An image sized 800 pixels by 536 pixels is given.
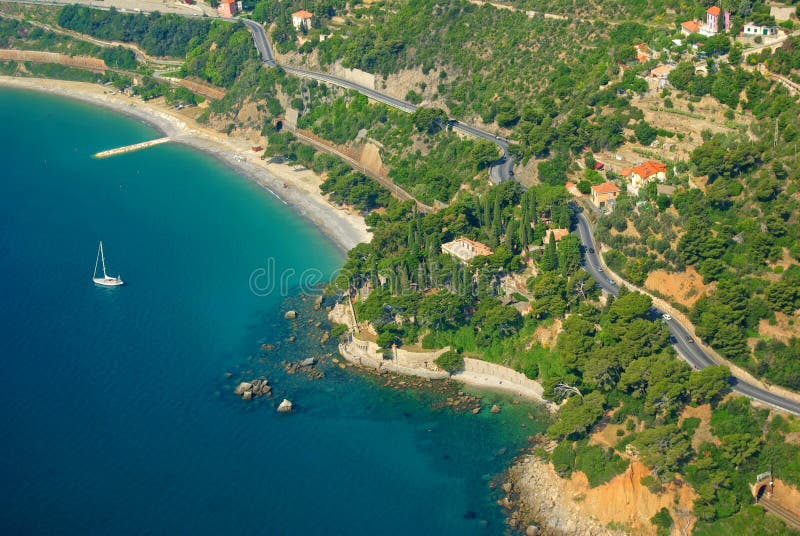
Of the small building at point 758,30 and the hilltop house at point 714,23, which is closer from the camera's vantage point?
the small building at point 758,30

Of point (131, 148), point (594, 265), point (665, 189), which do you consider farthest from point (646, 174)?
point (131, 148)

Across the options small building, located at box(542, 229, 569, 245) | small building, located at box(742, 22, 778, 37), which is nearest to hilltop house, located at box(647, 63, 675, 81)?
small building, located at box(742, 22, 778, 37)

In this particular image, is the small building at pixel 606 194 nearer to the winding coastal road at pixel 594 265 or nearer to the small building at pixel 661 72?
the winding coastal road at pixel 594 265

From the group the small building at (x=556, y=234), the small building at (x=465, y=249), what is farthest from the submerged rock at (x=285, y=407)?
the small building at (x=556, y=234)

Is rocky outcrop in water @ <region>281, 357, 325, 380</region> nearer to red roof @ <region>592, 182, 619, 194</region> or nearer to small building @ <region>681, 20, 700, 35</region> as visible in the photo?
red roof @ <region>592, 182, 619, 194</region>

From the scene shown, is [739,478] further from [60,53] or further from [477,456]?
[60,53]

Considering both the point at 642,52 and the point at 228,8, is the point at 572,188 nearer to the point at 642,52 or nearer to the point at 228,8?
the point at 642,52

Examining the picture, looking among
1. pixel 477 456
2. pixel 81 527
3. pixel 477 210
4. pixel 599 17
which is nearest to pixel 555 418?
pixel 477 456
